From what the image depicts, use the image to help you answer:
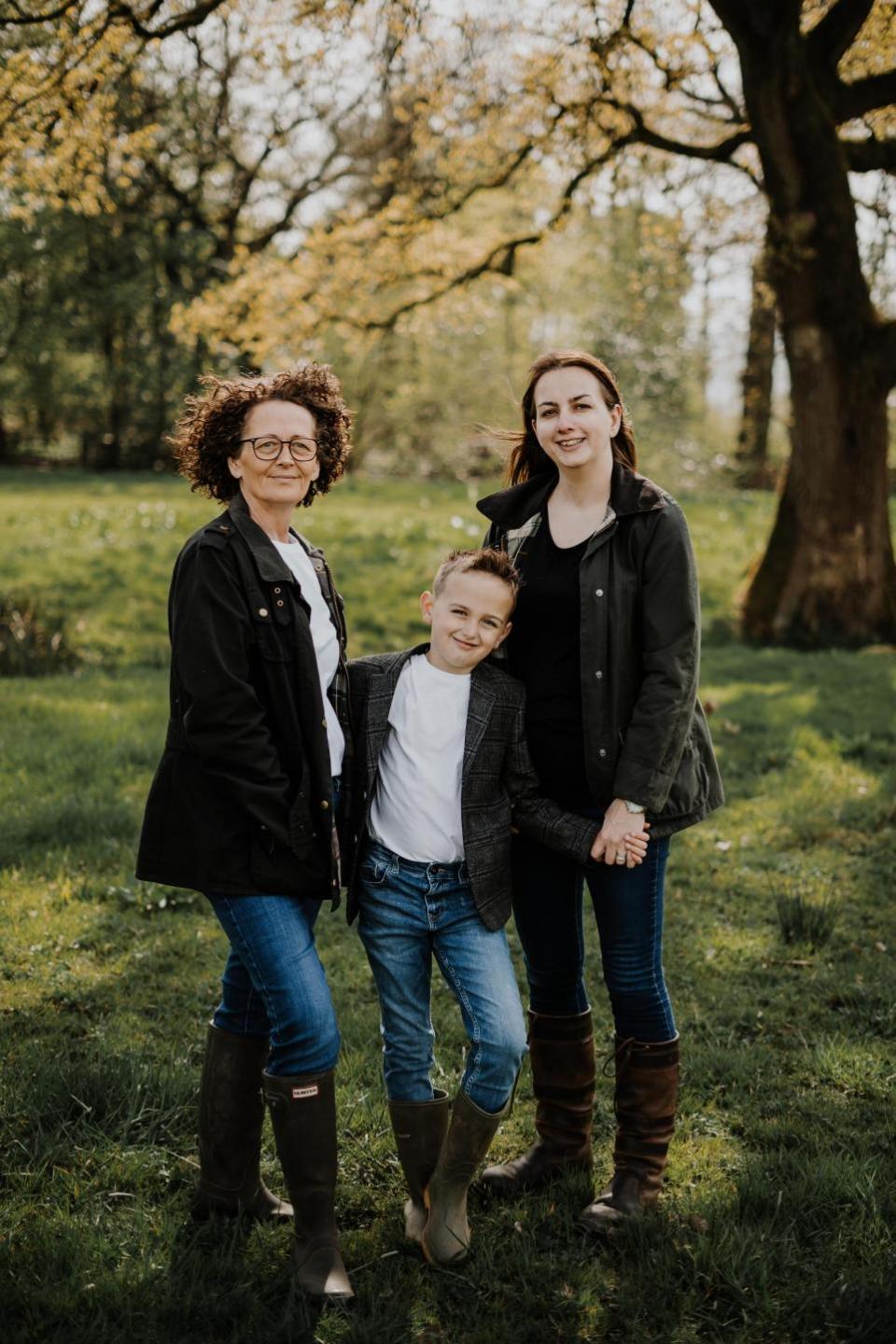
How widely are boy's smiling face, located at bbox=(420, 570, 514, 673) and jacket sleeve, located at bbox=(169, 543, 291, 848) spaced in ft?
1.79

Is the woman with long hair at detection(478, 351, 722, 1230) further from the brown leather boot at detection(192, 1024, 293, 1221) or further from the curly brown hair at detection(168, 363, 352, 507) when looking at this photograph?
the brown leather boot at detection(192, 1024, 293, 1221)

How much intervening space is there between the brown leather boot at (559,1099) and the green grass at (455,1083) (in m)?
0.10

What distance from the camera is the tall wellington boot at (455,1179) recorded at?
2.99 m

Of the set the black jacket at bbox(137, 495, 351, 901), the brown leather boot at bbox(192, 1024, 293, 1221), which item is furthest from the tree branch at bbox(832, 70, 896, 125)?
the brown leather boot at bbox(192, 1024, 293, 1221)

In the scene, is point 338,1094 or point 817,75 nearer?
point 338,1094

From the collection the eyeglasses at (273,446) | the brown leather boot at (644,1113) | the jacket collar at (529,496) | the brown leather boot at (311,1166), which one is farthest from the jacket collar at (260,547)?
the brown leather boot at (644,1113)

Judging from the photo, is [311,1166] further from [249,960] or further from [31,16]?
[31,16]

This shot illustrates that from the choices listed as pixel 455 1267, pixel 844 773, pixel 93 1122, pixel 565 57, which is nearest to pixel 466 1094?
pixel 455 1267

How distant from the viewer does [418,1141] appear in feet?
10.2

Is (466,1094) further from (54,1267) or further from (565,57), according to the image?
(565,57)

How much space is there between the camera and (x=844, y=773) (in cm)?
726

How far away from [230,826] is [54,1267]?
119 centimetres

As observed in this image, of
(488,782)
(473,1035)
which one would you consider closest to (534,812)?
(488,782)

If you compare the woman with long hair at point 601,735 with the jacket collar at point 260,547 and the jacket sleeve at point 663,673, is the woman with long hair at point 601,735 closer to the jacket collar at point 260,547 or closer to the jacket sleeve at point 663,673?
the jacket sleeve at point 663,673
